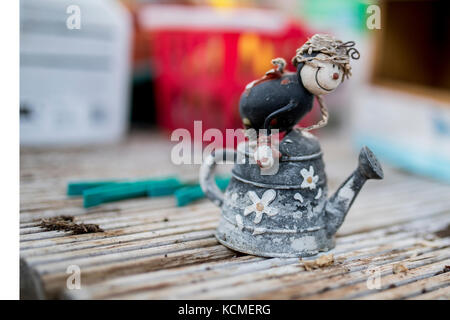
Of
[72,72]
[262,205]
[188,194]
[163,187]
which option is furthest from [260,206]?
[72,72]

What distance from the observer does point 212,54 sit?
278 cm

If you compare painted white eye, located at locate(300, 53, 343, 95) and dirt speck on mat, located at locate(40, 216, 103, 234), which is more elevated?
painted white eye, located at locate(300, 53, 343, 95)

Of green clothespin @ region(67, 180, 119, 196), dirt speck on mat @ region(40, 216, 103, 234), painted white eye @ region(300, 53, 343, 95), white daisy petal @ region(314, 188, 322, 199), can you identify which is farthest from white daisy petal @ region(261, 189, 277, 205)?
green clothespin @ region(67, 180, 119, 196)

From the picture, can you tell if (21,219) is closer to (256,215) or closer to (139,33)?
(256,215)

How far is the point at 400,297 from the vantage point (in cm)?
121

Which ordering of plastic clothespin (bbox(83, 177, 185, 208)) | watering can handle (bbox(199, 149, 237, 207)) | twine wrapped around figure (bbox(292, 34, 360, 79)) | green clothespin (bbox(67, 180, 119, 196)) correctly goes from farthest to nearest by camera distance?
green clothespin (bbox(67, 180, 119, 196)) < plastic clothespin (bbox(83, 177, 185, 208)) < watering can handle (bbox(199, 149, 237, 207)) < twine wrapped around figure (bbox(292, 34, 360, 79))

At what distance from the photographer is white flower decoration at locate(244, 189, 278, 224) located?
137cm

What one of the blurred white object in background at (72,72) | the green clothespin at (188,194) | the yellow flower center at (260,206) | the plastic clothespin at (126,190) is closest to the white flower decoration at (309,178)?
the yellow flower center at (260,206)

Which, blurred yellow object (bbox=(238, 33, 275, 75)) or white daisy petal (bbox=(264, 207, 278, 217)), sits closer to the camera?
white daisy petal (bbox=(264, 207, 278, 217))

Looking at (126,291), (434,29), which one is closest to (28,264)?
(126,291)

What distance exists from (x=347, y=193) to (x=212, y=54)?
5.11ft

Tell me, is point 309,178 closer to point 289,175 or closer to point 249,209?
point 289,175

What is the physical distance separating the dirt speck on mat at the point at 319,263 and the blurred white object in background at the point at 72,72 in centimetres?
181

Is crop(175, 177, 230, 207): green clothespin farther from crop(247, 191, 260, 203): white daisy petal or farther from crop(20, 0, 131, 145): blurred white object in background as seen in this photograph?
crop(20, 0, 131, 145): blurred white object in background
